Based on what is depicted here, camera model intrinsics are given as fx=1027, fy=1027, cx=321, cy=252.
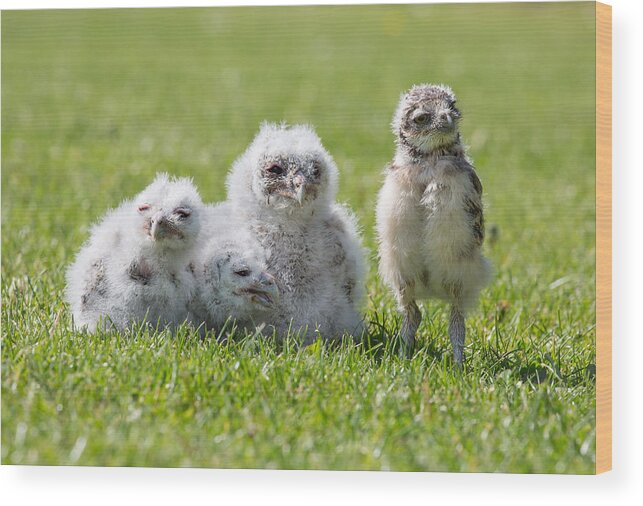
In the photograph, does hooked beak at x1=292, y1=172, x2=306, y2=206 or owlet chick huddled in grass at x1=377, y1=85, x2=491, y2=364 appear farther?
hooked beak at x1=292, y1=172, x2=306, y2=206

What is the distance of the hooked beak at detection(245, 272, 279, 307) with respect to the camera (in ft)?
16.5

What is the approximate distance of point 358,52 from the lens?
23.2ft

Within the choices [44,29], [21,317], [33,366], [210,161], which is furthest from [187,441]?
[210,161]

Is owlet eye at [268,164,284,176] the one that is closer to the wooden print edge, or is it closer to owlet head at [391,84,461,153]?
owlet head at [391,84,461,153]

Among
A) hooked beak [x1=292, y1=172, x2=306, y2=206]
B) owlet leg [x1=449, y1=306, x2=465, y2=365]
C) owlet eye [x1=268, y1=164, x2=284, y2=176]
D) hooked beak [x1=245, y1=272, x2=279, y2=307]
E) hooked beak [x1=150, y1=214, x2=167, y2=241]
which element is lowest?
owlet leg [x1=449, y1=306, x2=465, y2=365]

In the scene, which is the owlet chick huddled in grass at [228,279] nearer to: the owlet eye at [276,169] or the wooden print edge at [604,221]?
the owlet eye at [276,169]

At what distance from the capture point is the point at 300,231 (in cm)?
526

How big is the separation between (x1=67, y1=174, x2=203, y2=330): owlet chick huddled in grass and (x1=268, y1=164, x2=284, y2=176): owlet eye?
40 centimetres

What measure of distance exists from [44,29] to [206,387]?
2326 millimetres

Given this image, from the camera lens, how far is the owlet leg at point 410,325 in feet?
→ 17.1

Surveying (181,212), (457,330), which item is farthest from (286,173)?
(457,330)

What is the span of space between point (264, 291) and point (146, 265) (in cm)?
60

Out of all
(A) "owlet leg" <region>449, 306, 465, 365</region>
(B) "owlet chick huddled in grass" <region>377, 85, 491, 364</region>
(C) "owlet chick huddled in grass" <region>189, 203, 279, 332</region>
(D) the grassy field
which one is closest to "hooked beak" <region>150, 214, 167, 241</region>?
(C) "owlet chick huddled in grass" <region>189, 203, 279, 332</region>

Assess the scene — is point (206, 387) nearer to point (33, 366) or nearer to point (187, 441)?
point (187, 441)
